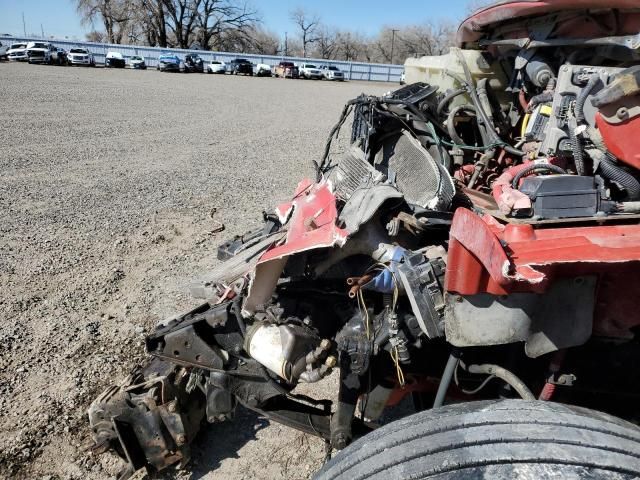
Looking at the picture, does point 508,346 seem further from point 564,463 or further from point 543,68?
point 543,68

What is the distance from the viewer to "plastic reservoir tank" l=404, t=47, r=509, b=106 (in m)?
3.25

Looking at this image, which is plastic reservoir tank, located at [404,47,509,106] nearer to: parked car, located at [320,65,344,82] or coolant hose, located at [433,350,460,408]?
coolant hose, located at [433,350,460,408]

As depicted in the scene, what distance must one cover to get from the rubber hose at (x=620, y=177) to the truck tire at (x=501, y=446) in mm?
766

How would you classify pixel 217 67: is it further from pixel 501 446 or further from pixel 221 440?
pixel 501 446

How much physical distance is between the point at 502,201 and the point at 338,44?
253ft

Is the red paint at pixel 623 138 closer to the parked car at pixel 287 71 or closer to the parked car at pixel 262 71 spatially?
the parked car at pixel 287 71

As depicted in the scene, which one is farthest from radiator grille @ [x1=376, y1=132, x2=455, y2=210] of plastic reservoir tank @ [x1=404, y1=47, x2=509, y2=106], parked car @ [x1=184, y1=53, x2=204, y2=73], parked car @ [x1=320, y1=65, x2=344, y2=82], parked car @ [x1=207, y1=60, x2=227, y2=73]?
parked car @ [x1=320, y1=65, x2=344, y2=82]

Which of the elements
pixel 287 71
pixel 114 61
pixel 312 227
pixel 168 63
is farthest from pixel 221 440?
pixel 287 71

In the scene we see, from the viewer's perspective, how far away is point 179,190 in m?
7.05

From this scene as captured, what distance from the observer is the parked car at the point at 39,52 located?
3186cm

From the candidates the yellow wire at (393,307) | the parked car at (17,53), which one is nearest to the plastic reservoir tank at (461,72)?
the yellow wire at (393,307)

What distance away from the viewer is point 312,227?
6.84 ft

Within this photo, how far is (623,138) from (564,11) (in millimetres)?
889

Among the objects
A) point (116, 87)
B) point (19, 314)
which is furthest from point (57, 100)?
point (19, 314)
